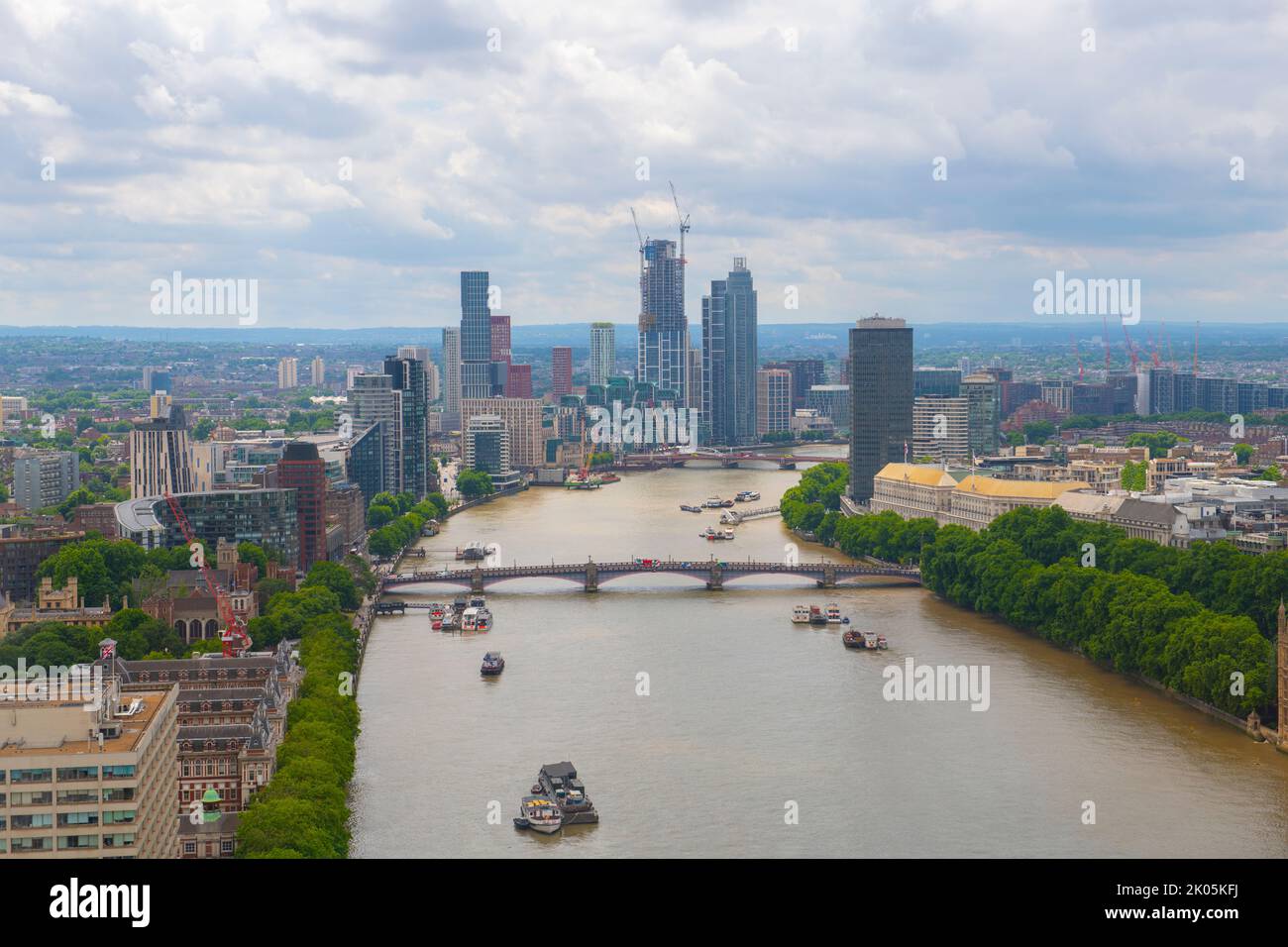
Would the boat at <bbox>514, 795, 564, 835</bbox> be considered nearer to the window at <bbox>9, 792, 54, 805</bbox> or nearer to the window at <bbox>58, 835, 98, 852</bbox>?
the window at <bbox>58, 835, 98, 852</bbox>

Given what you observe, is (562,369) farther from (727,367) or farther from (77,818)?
(77,818)

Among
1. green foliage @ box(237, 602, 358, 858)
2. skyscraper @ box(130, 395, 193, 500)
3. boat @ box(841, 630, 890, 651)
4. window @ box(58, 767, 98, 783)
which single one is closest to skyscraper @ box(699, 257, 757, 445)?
skyscraper @ box(130, 395, 193, 500)

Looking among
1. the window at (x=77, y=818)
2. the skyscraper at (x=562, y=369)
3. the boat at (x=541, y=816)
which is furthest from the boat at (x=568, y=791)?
the skyscraper at (x=562, y=369)
